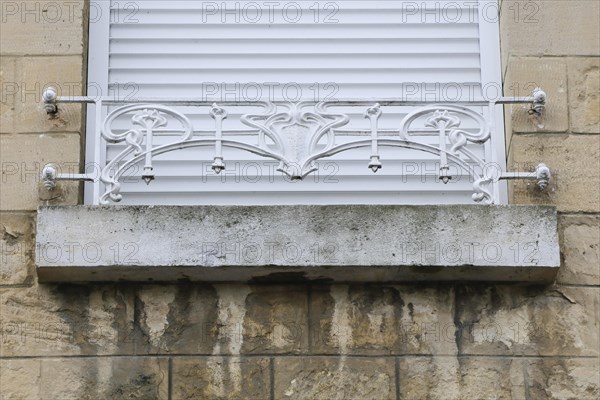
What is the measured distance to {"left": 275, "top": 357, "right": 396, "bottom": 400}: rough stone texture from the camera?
769cm

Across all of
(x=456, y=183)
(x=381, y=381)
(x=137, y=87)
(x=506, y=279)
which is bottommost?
(x=381, y=381)

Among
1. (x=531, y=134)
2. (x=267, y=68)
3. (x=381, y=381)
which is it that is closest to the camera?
(x=381, y=381)

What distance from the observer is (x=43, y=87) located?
834cm

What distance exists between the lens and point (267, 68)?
8.83 meters

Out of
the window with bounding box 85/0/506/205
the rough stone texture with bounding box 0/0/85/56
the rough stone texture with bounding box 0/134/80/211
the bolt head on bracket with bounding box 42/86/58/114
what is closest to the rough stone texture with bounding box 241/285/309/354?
the window with bounding box 85/0/506/205

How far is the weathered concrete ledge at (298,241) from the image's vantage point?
7719mm

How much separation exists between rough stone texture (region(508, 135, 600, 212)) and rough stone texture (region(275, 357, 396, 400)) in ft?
3.99

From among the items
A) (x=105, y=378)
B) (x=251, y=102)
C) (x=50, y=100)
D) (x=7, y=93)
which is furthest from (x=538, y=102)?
(x=7, y=93)

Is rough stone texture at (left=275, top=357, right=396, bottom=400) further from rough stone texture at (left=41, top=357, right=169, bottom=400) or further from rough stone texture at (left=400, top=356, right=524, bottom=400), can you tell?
rough stone texture at (left=41, top=357, right=169, bottom=400)

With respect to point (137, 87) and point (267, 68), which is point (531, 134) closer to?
point (267, 68)

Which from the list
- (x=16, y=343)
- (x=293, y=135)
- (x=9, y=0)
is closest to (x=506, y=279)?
(x=293, y=135)

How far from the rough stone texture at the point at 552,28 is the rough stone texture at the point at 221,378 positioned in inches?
89.8

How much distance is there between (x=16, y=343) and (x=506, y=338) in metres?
2.48

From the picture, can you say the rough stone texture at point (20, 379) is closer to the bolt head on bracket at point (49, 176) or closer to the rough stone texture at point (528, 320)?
the bolt head on bracket at point (49, 176)
